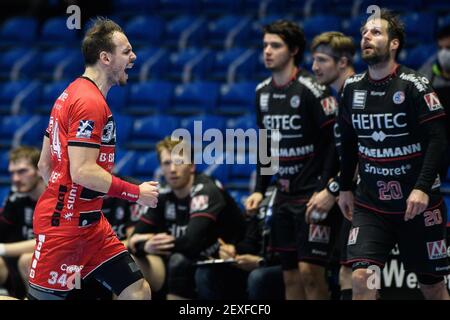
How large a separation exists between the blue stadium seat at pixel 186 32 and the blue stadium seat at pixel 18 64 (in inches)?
77.6

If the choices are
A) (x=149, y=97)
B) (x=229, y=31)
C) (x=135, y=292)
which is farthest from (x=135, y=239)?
(x=229, y=31)

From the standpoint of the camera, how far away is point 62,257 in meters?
4.74

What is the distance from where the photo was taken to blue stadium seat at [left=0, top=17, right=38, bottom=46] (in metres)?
12.7

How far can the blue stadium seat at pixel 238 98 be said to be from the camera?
32.6ft

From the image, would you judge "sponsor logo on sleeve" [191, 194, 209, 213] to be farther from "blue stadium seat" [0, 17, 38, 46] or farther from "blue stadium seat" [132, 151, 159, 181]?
"blue stadium seat" [0, 17, 38, 46]

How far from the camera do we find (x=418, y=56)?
9453mm

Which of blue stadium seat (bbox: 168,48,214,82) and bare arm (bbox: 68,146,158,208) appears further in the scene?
blue stadium seat (bbox: 168,48,214,82)

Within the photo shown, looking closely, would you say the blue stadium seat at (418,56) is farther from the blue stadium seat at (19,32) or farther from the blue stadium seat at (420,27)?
the blue stadium seat at (19,32)

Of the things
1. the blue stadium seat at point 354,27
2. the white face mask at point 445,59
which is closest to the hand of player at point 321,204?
the white face mask at point 445,59

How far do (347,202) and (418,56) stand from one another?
4.11 m

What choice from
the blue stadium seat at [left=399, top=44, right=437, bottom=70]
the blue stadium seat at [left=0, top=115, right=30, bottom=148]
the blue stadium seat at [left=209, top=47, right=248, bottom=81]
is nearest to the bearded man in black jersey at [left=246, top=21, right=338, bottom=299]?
the blue stadium seat at [left=399, top=44, right=437, bottom=70]

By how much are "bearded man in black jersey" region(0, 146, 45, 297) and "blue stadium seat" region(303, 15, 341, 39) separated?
4181 mm

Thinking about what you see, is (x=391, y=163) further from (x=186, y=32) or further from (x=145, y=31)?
(x=145, y=31)
